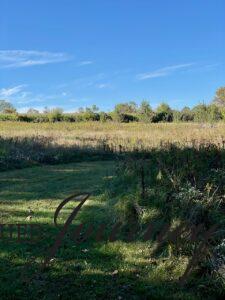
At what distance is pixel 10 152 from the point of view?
16.7 m

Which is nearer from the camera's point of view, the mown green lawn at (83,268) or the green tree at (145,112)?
the mown green lawn at (83,268)

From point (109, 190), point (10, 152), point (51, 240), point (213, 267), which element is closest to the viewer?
point (213, 267)

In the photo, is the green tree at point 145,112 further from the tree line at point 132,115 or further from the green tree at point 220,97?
the green tree at point 220,97

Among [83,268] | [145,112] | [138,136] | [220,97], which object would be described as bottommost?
[83,268]

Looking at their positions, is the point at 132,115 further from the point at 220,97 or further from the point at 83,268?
the point at 83,268

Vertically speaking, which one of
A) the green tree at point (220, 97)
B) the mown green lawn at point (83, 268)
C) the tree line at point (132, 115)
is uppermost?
the green tree at point (220, 97)

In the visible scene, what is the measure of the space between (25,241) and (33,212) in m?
1.62

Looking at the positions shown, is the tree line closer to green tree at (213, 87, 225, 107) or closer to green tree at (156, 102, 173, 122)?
green tree at (156, 102, 173, 122)

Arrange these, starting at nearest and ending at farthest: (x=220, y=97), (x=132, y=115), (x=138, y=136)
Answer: (x=138, y=136), (x=132, y=115), (x=220, y=97)

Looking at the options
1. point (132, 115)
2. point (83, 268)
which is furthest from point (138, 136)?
point (132, 115)

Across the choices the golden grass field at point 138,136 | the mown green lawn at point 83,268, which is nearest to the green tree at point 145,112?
the golden grass field at point 138,136

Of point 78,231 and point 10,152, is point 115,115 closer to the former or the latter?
point 10,152

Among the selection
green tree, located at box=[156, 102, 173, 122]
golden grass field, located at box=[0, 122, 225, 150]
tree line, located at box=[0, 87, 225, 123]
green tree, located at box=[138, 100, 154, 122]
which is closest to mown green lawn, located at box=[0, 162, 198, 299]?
golden grass field, located at box=[0, 122, 225, 150]

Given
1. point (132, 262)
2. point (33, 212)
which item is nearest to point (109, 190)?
point (33, 212)
